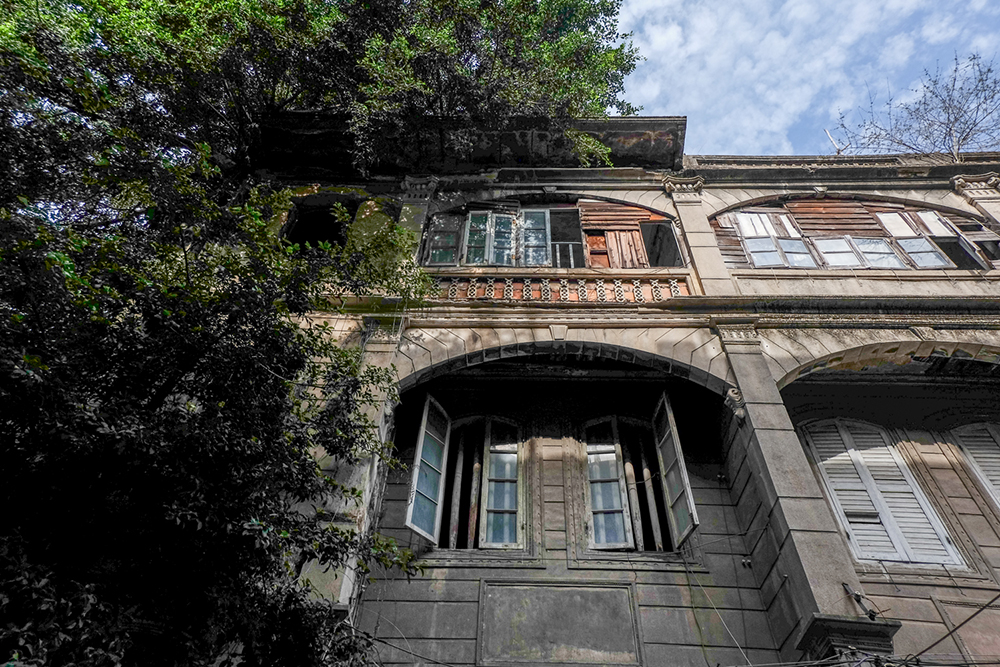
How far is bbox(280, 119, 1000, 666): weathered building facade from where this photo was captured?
5.54 meters

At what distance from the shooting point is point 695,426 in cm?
724

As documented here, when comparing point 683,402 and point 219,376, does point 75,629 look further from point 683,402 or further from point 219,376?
point 683,402

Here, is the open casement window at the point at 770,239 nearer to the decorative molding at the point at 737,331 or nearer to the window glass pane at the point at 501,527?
the decorative molding at the point at 737,331

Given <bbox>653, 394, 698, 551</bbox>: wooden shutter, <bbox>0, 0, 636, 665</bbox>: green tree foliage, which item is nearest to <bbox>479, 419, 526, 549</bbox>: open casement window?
<bbox>653, 394, 698, 551</bbox>: wooden shutter

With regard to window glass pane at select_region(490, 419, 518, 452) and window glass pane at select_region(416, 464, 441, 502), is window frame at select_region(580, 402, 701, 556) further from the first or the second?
window glass pane at select_region(416, 464, 441, 502)

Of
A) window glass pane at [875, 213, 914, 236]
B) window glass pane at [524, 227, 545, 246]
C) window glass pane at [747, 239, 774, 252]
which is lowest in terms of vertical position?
window glass pane at [747, 239, 774, 252]

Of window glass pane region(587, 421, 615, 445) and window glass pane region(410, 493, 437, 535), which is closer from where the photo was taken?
window glass pane region(410, 493, 437, 535)

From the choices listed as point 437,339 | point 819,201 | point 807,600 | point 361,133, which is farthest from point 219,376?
point 819,201

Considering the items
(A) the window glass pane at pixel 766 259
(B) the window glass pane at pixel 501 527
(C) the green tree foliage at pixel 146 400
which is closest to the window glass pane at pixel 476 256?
(C) the green tree foliage at pixel 146 400

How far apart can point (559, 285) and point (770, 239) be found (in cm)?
341

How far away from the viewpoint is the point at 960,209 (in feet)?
30.2

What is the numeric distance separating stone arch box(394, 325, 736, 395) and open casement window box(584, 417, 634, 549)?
0.97 m

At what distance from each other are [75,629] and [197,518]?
74cm

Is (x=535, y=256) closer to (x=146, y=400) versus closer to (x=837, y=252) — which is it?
(x=837, y=252)
